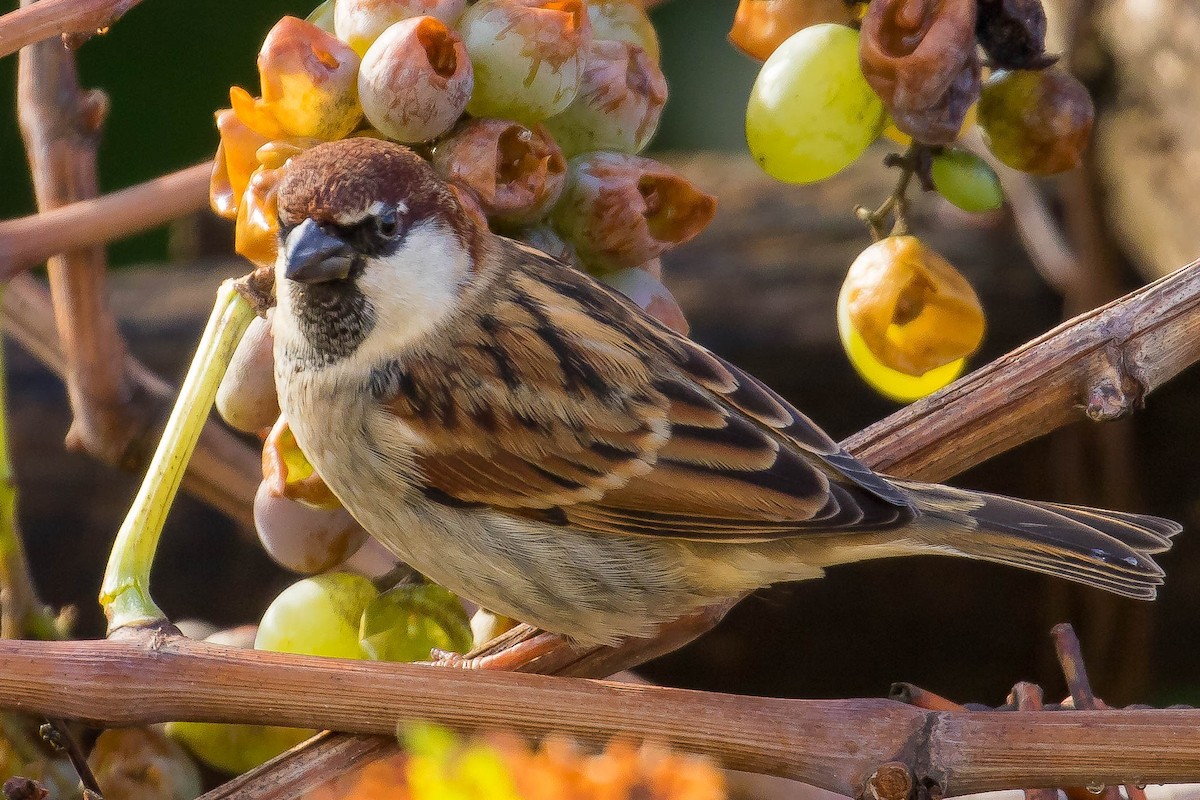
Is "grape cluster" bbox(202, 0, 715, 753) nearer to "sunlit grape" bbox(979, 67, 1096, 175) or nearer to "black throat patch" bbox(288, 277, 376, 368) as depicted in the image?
"black throat patch" bbox(288, 277, 376, 368)

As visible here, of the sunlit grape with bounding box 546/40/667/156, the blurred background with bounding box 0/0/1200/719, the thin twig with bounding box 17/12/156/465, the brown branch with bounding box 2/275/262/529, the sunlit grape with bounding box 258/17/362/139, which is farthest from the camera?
the blurred background with bounding box 0/0/1200/719

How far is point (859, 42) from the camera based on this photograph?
1.01 meters

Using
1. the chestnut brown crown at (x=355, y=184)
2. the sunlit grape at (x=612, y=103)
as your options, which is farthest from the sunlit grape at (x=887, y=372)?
the chestnut brown crown at (x=355, y=184)

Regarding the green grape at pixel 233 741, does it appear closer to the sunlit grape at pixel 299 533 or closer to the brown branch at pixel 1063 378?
the sunlit grape at pixel 299 533

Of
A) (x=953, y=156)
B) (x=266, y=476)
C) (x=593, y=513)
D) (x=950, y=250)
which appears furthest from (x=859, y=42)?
(x=950, y=250)

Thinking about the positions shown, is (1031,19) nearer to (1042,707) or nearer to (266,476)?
(1042,707)

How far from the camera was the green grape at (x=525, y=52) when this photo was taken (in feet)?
Result: 2.95

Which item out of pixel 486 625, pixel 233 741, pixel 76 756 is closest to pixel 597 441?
pixel 486 625

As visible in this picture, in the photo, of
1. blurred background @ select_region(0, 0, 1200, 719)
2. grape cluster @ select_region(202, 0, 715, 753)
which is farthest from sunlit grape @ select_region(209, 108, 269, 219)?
blurred background @ select_region(0, 0, 1200, 719)

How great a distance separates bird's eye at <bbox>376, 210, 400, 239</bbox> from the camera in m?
1.09

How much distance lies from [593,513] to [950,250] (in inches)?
38.1

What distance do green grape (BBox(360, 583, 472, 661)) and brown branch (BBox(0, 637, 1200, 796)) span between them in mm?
117

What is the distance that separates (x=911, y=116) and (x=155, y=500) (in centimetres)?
62

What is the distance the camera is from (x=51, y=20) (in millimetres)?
863
